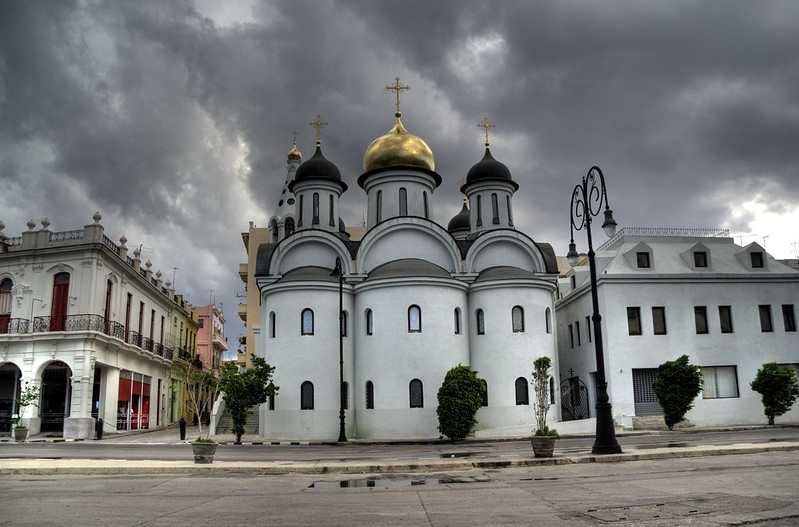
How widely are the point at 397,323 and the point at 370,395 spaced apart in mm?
3615

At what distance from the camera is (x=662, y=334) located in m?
33.7

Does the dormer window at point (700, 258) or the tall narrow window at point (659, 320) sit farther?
the dormer window at point (700, 258)

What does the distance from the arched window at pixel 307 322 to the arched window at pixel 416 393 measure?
5361 mm

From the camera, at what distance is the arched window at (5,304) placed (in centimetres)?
3328

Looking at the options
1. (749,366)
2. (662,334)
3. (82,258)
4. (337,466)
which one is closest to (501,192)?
(662,334)

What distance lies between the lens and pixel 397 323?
102ft

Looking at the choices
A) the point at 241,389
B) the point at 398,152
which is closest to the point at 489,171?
the point at 398,152

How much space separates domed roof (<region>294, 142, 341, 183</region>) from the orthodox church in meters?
2.63

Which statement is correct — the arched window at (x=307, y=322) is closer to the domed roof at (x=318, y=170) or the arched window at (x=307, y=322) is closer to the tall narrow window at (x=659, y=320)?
the domed roof at (x=318, y=170)

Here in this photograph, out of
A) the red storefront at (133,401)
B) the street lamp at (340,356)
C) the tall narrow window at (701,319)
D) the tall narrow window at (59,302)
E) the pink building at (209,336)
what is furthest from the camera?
the pink building at (209,336)

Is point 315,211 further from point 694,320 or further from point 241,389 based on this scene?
point 694,320

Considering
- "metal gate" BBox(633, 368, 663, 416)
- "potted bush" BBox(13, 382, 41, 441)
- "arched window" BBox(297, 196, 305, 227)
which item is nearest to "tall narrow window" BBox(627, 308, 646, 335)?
"metal gate" BBox(633, 368, 663, 416)

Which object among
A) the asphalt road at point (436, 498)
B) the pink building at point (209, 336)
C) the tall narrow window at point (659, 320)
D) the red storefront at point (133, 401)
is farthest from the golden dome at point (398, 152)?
the pink building at point (209, 336)

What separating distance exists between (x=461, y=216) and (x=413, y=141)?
9928 millimetres
